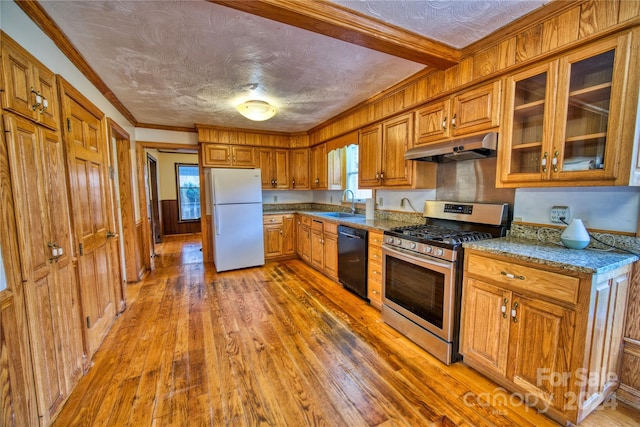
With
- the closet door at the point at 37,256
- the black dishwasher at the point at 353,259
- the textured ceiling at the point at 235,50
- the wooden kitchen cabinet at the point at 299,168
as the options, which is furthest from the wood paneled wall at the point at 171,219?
the closet door at the point at 37,256

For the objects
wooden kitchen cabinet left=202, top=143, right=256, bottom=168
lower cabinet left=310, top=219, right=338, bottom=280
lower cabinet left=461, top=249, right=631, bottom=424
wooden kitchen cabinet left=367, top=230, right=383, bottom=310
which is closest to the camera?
lower cabinet left=461, top=249, right=631, bottom=424

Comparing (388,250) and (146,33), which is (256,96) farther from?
(388,250)

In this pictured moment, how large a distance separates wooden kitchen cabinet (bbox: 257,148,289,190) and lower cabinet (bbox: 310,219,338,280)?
123 cm

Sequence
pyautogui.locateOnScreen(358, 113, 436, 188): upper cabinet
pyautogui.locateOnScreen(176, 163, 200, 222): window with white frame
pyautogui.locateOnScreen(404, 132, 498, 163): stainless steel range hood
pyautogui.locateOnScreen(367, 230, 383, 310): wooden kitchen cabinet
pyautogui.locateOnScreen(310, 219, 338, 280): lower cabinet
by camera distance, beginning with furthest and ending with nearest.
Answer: pyautogui.locateOnScreen(176, 163, 200, 222): window with white frame
pyautogui.locateOnScreen(310, 219, 338, 280): lower cabinet
pyautogui.locateOnScreen(367, 230, 383, 310): wooden kitchen cabinet
pyautogui.locateOnScreen(358, 113, 436, 188): upper cabinet
pyautogui.locateOnScreen(404, 132, 498, 163): stainless steel range hood

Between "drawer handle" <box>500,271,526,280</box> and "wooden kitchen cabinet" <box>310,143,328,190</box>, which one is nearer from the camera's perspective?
"drawer handle" <box>500,271,526,280</box>

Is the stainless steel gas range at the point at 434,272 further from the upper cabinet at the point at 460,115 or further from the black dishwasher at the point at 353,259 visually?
the upper cabinet at the point at 460,115

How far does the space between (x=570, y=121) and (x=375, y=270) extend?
6.44 feet

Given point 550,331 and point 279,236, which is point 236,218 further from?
point 550,331

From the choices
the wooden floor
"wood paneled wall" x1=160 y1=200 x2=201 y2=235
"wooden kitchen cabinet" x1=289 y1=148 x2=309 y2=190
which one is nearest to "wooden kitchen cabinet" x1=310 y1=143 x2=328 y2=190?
"wooden kitchen cabinet" x1=289 y1=148 x2=309 y2=190

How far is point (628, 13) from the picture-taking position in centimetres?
135

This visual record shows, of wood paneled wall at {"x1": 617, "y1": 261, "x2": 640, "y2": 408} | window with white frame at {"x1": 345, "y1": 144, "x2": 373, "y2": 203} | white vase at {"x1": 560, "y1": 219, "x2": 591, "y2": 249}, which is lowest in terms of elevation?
wood paneled wall at {"x1": 617, "y1": 261, "x2": 640, "y2": 408}

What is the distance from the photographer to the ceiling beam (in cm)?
143

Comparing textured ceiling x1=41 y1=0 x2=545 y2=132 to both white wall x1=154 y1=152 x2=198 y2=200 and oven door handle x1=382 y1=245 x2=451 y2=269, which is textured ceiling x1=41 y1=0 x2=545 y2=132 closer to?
oven door handle x1=382 y1=245 x2=451 y2=269

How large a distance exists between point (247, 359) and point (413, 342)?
1.41 meters
